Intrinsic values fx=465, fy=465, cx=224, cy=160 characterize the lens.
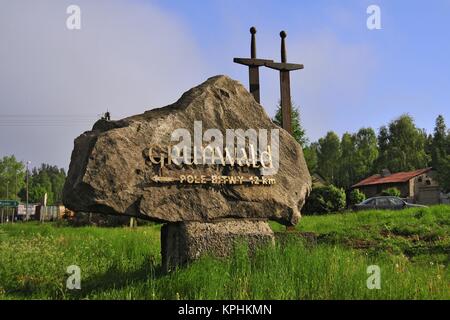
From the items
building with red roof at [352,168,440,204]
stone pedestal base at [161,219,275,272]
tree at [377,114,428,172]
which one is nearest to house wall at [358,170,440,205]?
building with red roof at [352,168,440,204]

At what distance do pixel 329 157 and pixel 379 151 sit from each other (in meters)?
5.69

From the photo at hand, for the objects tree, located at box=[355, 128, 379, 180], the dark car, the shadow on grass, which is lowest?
the shadow on grass

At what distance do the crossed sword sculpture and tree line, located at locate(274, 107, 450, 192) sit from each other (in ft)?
109

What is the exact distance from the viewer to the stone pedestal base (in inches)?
242

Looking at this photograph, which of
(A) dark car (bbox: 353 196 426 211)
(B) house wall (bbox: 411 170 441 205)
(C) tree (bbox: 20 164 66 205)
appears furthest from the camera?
(C) tree (bbox: 20 164 66 205)

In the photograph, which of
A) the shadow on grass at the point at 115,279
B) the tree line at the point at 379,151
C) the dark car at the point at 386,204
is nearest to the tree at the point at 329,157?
the tree line at the point at 379,151

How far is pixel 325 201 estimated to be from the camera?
70.0 feet

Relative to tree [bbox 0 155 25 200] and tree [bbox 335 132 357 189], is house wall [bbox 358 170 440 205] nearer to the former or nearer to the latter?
tree [bbox 335 132 357 189]

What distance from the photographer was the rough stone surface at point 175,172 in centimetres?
586

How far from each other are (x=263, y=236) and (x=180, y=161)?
5.16 feet

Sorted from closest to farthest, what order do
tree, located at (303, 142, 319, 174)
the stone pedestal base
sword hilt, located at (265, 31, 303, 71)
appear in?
the stone pedestal base, sword hilt, located at (265, 31, 303, 71), tree, located at (303, 142, 319, 174)

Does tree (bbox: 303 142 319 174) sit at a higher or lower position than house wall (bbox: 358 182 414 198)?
higher

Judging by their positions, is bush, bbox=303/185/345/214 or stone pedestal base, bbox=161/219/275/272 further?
bush, bbox=303/185/345/214
